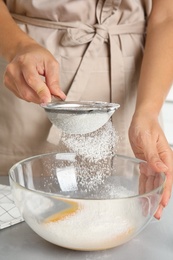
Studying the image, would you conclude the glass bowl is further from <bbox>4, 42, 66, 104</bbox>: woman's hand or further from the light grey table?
<bbox>4, 42, 66, 104</bbox>: woman's hand

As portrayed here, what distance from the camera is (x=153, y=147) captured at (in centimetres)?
83

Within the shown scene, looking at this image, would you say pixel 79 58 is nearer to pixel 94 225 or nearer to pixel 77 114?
pixel 77 114

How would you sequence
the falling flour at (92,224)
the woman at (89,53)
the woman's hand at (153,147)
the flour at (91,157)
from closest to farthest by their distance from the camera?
the falling flour at (92,224)
the woman's hand at (153,147)
the flour at (91,157)
the woman at (89,53)

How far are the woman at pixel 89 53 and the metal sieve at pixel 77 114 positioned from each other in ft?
0.58

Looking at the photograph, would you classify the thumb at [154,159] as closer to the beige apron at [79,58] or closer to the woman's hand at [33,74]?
the woman's hand at [33,74]

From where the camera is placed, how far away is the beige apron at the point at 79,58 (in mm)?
1083

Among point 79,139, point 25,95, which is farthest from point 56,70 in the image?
point 79,139

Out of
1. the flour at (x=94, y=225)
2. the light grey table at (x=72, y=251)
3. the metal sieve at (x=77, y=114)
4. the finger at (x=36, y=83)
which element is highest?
the finger at (x=36, y=83)

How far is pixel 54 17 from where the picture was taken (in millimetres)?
1082

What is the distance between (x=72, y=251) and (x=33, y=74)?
0.32 meters

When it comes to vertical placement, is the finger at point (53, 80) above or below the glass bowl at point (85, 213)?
above

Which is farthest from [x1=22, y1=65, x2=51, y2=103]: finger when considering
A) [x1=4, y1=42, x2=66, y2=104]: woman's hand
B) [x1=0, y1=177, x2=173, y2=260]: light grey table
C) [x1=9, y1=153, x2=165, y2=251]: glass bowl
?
[x1=0, y1=177, x2=173, y2=260]: light grey table

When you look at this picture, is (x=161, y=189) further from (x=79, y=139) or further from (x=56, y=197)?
(x=79, y=139)

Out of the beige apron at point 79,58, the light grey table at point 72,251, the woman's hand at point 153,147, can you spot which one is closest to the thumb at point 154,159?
the woman's hand at point 153,147
